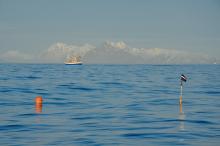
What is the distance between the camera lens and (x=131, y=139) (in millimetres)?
16578

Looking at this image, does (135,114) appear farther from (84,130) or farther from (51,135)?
(51,135)

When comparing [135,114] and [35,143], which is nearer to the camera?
[35,143]

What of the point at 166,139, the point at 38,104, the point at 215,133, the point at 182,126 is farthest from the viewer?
the point at 38,104

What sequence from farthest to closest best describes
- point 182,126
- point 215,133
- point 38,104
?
1. point 38,104
2. point 182,126
3. point 215,133

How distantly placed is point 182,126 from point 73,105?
1155 cm

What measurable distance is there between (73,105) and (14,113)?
603 centimetres

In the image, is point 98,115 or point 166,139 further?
point 98,115

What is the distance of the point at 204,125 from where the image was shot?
20438 mm

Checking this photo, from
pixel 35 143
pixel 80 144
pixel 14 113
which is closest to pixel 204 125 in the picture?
pixel 80 144

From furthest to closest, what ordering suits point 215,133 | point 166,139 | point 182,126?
1. point 182,126
2. point 215,133
3. point 166,139

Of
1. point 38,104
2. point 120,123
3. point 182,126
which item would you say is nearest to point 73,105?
point 38,104

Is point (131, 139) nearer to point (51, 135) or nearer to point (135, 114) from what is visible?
point (51, 135)

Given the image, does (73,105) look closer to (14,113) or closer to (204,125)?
(14,113)

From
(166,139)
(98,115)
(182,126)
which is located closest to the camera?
(166,139)
